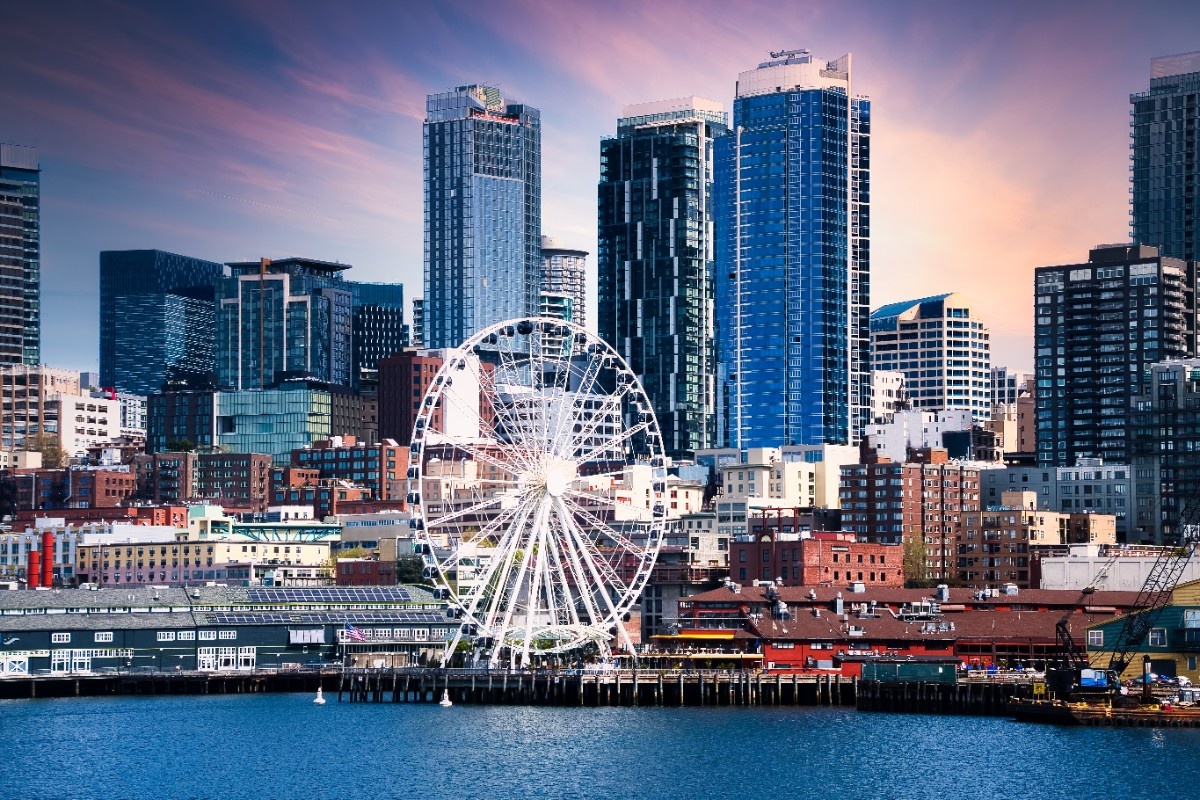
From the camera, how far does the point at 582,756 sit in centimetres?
13062

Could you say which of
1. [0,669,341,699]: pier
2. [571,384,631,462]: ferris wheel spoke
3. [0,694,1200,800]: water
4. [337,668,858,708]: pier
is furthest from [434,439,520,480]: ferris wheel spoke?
[0,669,341,699]: pier

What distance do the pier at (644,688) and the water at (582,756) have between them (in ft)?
13.0

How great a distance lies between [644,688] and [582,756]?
3162cm

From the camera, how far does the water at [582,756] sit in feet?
389

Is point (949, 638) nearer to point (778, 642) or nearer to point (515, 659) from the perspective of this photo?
point (778, 642)

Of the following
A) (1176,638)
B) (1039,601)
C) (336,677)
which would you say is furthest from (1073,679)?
(336,677)

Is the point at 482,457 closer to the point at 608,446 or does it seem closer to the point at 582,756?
the point at 608,446

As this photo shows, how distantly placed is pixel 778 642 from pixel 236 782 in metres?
53.4

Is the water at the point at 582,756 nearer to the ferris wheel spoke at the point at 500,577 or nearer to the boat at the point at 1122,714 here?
the boat at the point at 1122,714

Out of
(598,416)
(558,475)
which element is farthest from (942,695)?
(598,416)

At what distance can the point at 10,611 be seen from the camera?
602 feet

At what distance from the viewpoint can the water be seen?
118 m

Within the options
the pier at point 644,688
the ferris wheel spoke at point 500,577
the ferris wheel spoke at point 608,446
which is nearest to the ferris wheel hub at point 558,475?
the ferris wheel spoke at point 608,446

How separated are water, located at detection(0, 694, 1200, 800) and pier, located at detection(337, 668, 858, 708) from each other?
397 centimetres
